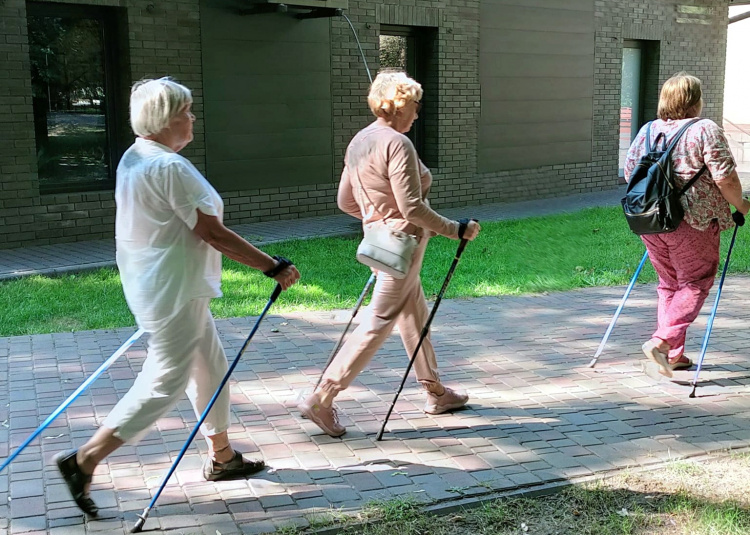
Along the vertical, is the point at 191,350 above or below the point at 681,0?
below

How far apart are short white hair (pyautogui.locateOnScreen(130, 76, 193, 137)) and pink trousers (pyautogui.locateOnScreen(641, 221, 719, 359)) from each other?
3.41m

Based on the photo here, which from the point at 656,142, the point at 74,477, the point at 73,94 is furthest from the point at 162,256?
the point at 73,94

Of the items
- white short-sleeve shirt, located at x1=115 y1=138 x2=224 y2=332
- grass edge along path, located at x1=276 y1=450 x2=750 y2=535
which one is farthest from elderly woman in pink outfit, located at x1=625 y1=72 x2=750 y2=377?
white short-sleeve shirt, located at x1=115 y1=138 x2=224 y2=332

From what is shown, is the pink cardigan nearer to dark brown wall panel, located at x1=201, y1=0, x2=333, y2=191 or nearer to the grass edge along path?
the grass edge along path

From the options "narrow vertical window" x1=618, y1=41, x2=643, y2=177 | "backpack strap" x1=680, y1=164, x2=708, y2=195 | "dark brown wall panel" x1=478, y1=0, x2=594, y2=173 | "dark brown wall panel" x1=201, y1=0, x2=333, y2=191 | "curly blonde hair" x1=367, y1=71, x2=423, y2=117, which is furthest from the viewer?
"narrow vertical window" x1=618, y1=41, x2=643, y2=177

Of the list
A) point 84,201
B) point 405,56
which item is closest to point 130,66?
point 84,201

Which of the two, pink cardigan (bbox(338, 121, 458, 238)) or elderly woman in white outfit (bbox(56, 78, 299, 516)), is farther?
Result: pink cardigan (bbox(338, 121, 458, 238))

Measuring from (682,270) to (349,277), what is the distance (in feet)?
13.2

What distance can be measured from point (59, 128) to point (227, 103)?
2.21 m

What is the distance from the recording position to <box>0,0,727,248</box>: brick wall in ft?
33.1

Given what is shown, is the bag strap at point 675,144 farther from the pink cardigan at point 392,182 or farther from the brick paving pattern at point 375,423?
the pink cardigan at point 392,182

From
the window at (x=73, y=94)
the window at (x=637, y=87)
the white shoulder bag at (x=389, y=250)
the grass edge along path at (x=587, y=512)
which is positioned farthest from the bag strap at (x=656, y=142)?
the window at (x=637, y=87)

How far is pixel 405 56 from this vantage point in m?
14.1

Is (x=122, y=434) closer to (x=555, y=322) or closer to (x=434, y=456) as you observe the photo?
(x=434, y=456)
